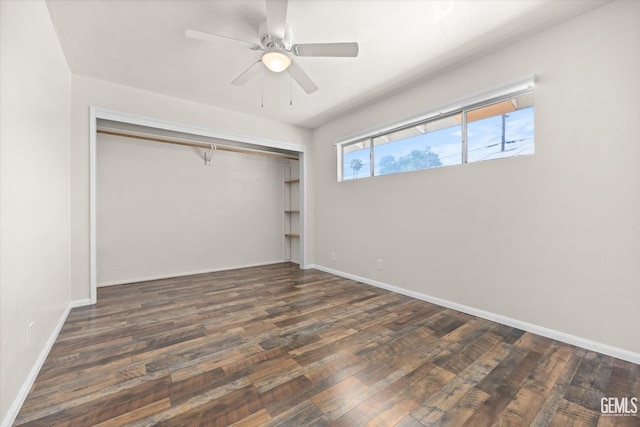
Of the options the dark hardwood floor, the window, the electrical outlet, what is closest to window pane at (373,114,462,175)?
the window

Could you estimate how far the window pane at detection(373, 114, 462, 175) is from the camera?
3.01 m

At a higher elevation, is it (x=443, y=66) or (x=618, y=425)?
(x=443, y=66)

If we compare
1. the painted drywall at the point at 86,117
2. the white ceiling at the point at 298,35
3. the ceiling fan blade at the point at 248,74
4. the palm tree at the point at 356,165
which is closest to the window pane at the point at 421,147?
the palm tree at the point at 356,165

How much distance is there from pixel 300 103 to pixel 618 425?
13.4 ft

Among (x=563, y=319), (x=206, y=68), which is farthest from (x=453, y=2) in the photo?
(x=563, y=319)

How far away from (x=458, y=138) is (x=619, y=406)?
2.44 metres

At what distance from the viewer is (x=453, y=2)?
200 centimetres

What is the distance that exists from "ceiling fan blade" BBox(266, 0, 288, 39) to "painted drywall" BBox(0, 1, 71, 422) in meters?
1.43

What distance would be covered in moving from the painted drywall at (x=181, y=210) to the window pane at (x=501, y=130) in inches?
148

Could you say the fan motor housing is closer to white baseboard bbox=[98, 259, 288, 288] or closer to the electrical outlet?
the electrical outlet

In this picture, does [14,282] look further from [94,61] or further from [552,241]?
[552,241]

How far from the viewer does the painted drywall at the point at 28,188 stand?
136 cm

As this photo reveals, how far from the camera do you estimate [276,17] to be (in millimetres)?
1878

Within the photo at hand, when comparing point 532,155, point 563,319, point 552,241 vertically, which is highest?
point 532,155
